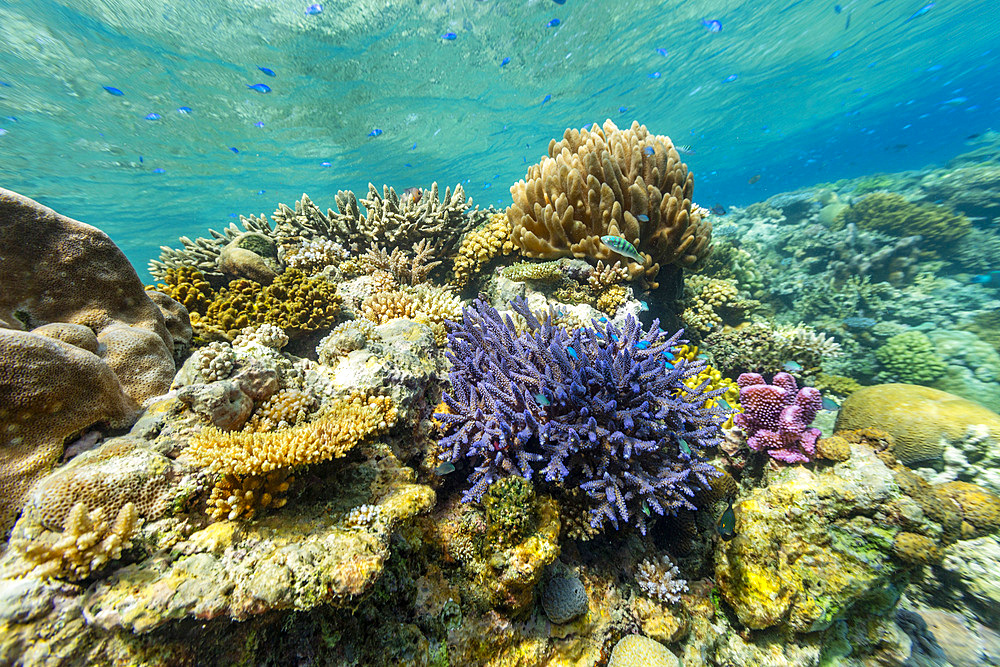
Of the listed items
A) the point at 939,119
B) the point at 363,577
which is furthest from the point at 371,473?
the point at 939,119

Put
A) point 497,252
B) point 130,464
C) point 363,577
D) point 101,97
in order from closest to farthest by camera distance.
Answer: point 363,577, point 130,464, point 497,252, point 101,97

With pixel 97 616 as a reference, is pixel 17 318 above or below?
above

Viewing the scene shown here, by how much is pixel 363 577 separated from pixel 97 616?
45.5 inches

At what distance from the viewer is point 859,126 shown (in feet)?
231

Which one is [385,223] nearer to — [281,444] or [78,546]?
[281,444]

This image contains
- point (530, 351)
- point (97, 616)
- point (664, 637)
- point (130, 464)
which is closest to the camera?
point (97, 616)

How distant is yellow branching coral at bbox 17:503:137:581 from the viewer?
5.47 feet

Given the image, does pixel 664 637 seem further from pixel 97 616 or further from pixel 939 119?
pixel 939 119

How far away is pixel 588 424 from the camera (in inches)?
113

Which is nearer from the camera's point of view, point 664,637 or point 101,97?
point 664,637

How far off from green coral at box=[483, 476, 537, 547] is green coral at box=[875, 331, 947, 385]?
962 centimetres

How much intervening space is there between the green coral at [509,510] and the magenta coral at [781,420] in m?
2.76

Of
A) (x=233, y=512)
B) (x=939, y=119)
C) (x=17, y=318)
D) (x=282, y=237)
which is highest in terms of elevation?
(x=939, y=119)

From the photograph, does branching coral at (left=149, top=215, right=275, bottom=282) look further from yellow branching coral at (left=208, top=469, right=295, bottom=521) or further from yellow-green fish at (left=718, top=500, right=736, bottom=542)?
yellow-green fish at (left=718, top=500, right=736, bottom=542)
